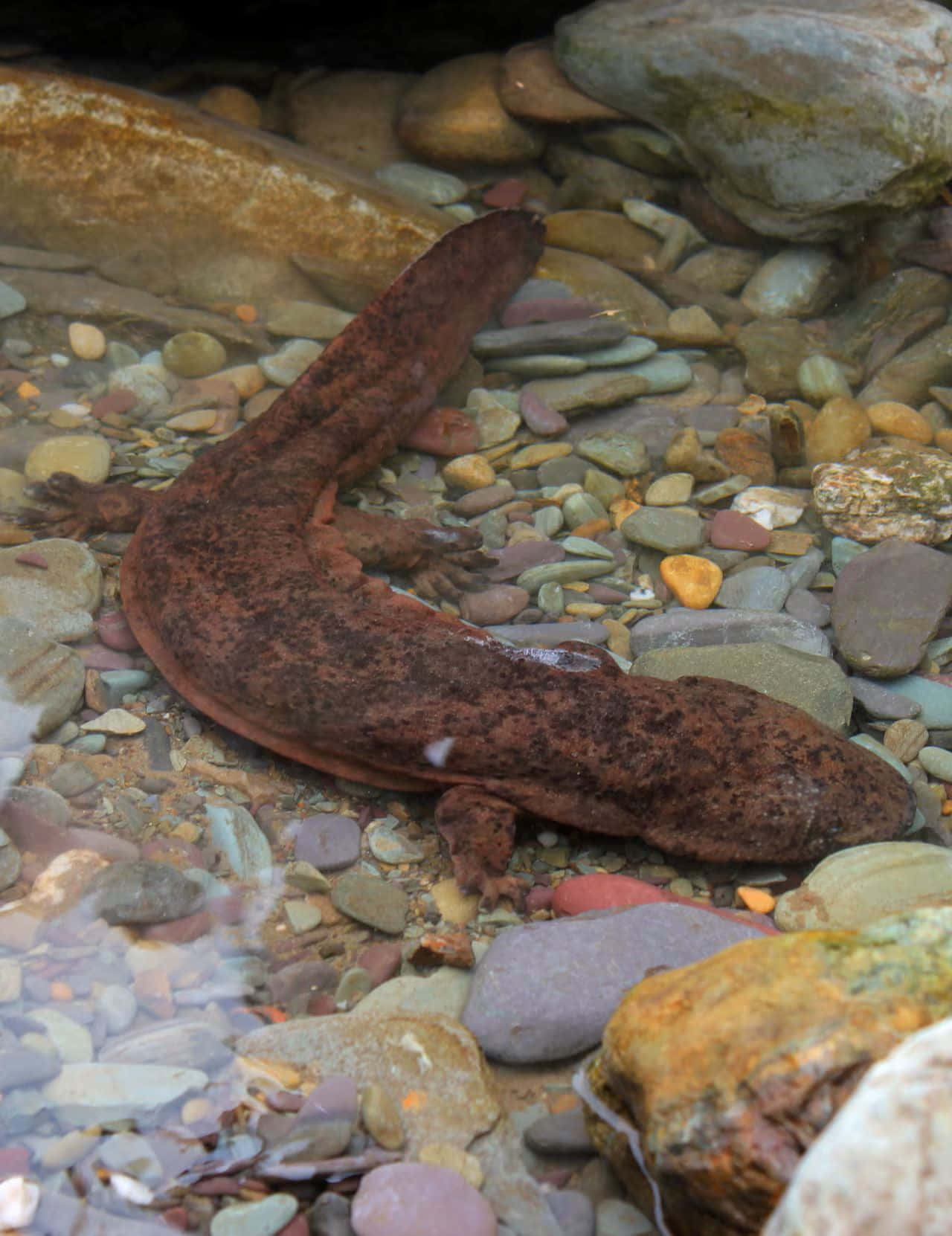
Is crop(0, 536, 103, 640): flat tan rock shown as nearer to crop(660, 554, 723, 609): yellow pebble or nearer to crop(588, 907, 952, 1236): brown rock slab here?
crop(660, 554, 723, 609): yellow pebble

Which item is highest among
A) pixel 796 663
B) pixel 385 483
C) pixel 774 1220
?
pixel 774 1220

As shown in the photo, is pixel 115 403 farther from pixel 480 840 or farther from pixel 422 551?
pixel 480 840

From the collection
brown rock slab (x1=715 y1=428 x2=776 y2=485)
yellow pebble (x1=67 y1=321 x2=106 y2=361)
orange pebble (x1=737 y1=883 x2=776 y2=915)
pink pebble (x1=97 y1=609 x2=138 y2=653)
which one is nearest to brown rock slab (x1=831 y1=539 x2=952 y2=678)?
brown rock slab (x1=715 y1=428 x2=776 y2=485)

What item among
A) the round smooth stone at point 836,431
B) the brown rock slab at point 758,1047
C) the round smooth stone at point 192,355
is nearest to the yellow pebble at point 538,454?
the round smooth stone at point 836,431

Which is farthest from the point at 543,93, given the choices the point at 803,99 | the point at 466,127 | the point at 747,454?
the point at 747,454

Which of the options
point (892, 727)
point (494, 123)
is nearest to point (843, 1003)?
point (892, 727)

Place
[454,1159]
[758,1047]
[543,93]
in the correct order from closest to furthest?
1. [758,1047]
2. [454,1159]
3. [543,93]

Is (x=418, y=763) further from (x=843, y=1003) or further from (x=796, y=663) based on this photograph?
(x=843, y=1003)
